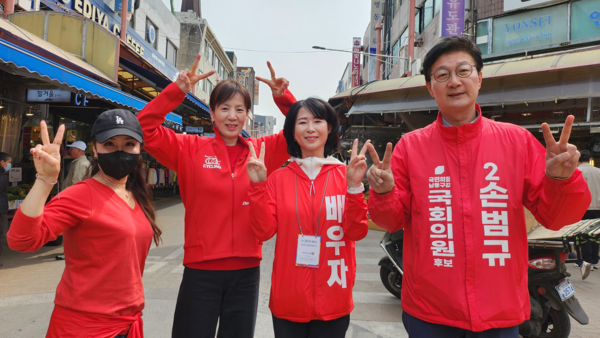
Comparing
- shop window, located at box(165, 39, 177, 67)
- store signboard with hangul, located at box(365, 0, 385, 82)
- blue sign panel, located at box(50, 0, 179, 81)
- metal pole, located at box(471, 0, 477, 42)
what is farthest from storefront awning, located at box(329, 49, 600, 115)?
store signboard with hangul, located at box(365, 0, 385, 82)

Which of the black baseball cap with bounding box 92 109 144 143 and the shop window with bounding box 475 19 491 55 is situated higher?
the shop window with bounding box 475 19 491 55

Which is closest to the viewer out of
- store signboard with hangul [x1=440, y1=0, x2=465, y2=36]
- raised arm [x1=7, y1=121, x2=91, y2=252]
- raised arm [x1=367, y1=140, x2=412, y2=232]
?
raised arm [x1=7, y1=121, x2=91, y2=252]

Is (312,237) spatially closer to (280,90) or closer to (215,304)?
(215,304)

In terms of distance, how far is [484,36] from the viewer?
12250mm

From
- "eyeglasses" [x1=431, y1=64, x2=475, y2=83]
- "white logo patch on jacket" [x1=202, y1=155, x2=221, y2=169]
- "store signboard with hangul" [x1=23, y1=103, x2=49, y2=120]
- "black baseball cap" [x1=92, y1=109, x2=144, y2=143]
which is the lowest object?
"white logo patch on jacket" [x1=202, y1=155, x2=221, y2=169]

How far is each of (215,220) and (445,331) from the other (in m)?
1.42

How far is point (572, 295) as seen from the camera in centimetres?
327

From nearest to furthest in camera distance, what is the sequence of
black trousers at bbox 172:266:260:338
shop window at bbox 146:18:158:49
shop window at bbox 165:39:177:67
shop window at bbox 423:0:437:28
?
black trousers at bbox 172:266:260:338, shop window at bbox 423:0:437:28, shop window at bbox 146:18:158:49, shop window at bbox 165:39:177:67

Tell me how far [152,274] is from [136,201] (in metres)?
3.84

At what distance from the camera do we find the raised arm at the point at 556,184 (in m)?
1.47

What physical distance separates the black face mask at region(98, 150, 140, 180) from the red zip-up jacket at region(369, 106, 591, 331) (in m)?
1.30

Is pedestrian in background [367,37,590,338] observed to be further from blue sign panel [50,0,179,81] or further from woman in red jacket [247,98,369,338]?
blue sign panel [50,0,179,81]

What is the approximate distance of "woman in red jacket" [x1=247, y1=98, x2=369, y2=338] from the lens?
1.88 m

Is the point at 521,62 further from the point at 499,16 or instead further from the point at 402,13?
the point at 402,13
